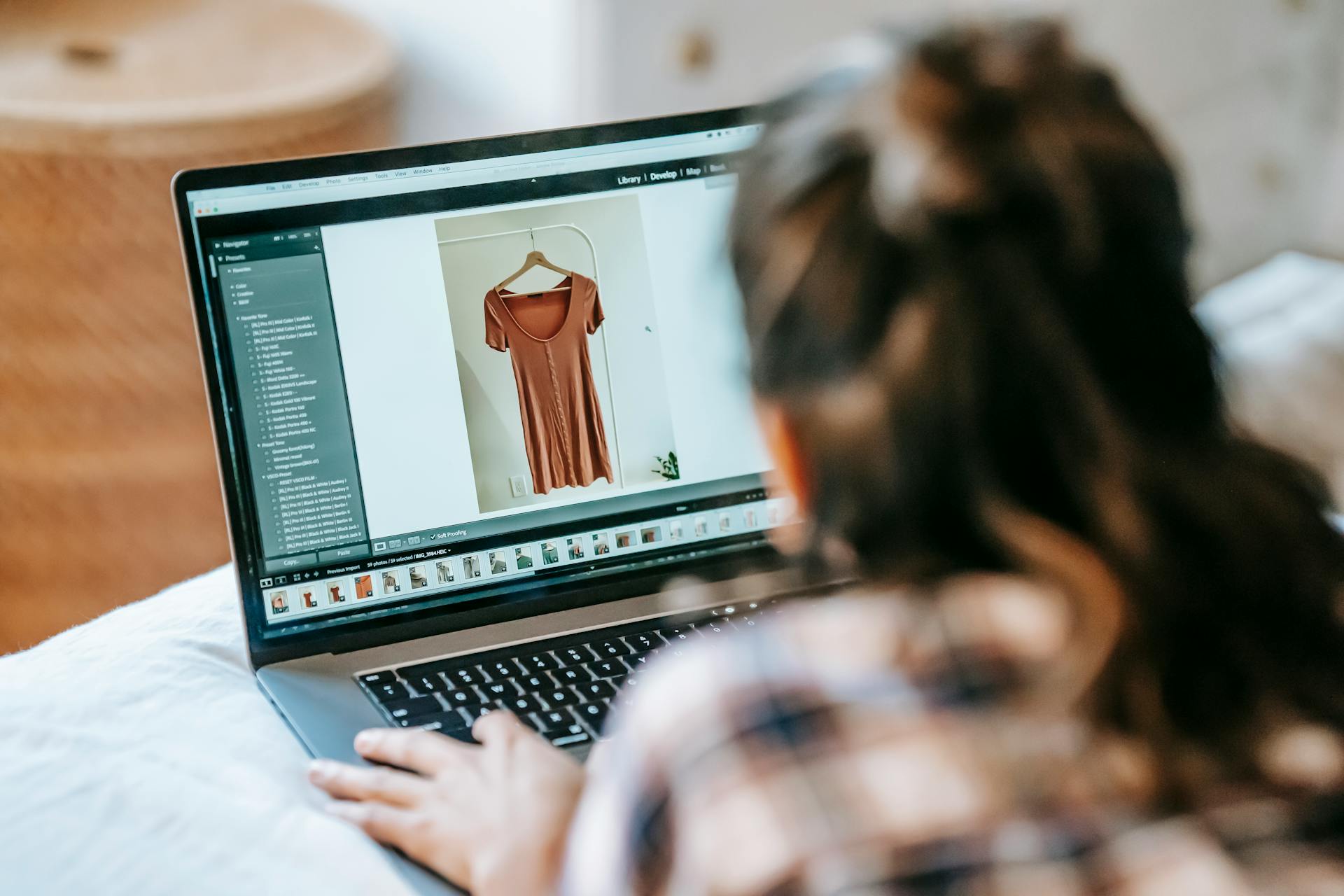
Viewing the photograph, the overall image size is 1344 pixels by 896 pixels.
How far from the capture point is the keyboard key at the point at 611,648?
30.4 inches

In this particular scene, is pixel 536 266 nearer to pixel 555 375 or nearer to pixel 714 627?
pixel 555 375

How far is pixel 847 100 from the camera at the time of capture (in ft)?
1.46

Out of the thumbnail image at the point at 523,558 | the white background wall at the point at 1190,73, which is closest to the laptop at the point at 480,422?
the thumbnail image at the point at 523,558

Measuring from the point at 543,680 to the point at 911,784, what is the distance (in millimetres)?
347

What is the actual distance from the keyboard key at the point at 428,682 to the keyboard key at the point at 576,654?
0.07m

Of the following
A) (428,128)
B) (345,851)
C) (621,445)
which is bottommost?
(345,851)

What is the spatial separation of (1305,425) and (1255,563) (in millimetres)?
592

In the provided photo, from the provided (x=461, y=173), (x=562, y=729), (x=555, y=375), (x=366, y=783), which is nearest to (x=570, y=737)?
(x=562, y=729)

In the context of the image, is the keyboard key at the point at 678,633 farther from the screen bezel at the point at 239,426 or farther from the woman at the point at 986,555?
the woman at the point at 986,555

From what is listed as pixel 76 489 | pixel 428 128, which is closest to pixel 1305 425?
pixel 428 128

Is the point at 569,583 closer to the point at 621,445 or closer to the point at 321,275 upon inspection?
the point at 621,445

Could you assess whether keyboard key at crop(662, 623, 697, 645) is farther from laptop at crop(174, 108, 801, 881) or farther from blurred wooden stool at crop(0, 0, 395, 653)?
blurred wooden stool at crop(0, 0, 395, 653)

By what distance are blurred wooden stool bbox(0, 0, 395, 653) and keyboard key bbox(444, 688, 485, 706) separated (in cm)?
86

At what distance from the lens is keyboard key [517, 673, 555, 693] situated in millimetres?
735
